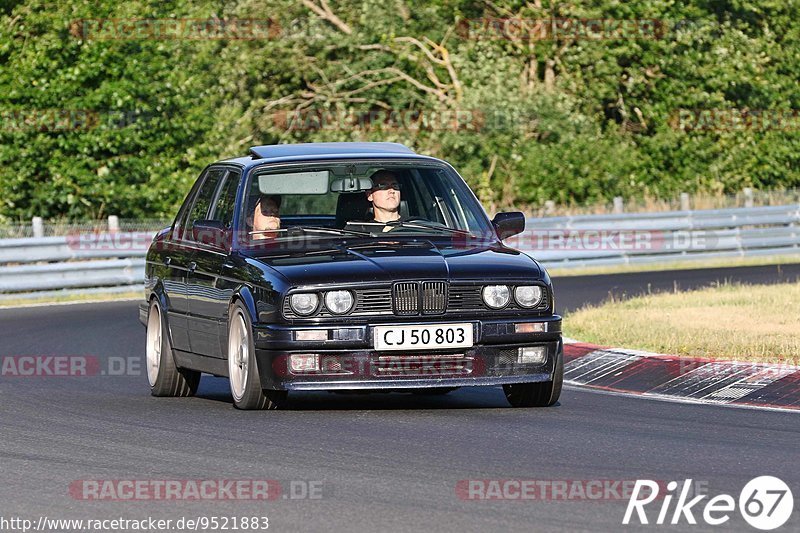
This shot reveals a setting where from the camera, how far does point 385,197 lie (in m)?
11.5

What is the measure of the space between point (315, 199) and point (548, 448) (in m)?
4.35

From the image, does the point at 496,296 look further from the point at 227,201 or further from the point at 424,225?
the point at 227,201

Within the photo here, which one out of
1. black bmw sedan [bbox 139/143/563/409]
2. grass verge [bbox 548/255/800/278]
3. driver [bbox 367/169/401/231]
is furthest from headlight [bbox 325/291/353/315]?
grass verge [bbox 548/255/800/278]

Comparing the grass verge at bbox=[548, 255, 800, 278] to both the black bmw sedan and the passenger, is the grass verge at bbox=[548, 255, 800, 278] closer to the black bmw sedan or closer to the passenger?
the black bmw sedan

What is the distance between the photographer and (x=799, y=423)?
32.2ft

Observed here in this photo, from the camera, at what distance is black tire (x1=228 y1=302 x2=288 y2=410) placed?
10336 mm

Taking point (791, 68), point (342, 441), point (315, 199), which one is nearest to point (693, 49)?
point (791, 68)

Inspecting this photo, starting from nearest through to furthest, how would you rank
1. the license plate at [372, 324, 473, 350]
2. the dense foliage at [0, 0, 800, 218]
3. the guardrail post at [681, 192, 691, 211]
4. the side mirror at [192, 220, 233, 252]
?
1. the license plate at [372, 324, 473, 350]
2. the side mirror at [192, 220, 233, 252]
3. the guardrail post at [681, 192, 691, 211]
4. the dense foliage at [0, 0, 800, 218]

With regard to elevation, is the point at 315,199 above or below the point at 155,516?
above

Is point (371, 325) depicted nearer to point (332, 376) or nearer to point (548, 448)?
point (332, 376)

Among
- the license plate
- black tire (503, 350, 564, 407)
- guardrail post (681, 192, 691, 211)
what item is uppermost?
the license plate

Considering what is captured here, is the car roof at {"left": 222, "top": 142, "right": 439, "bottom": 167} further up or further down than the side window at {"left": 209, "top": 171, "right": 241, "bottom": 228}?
further up

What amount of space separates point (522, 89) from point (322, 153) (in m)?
28.9

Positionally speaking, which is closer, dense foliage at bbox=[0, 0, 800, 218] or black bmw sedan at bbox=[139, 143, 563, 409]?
black bmw sedan at bbox=[139, 143, 563, 409]
